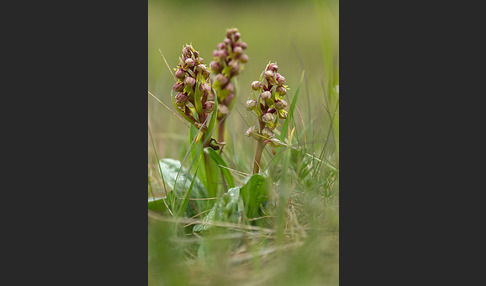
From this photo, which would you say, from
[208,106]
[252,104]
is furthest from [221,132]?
[252,104]

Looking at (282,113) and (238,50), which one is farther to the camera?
(238,50)

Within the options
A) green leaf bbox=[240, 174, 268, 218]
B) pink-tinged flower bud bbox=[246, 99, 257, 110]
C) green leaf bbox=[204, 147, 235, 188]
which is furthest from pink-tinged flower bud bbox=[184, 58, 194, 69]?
green leaf bbox=[240, 174, 268, 218]

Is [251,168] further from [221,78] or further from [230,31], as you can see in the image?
[230,31]

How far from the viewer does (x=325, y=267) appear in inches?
171

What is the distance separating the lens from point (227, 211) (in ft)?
14.1

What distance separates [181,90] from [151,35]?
1.38 feet

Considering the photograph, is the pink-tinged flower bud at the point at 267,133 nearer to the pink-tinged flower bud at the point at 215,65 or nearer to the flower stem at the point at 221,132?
the flower stem at the point at 221,132

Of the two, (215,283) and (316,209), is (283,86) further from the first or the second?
(215,283)

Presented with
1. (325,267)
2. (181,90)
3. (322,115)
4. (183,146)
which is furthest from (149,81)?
(325,267)

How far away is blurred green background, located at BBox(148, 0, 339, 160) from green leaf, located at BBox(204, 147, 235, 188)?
238 millimetres

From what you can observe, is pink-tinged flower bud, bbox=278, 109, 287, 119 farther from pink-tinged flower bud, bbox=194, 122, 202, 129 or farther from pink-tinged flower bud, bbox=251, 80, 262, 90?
pink-tinged flower bud, bbox=194, 122, 202, 129

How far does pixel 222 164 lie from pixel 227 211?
13.5 inches

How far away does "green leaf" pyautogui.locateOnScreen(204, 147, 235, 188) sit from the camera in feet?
14.6

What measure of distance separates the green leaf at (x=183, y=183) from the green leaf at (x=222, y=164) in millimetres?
172
